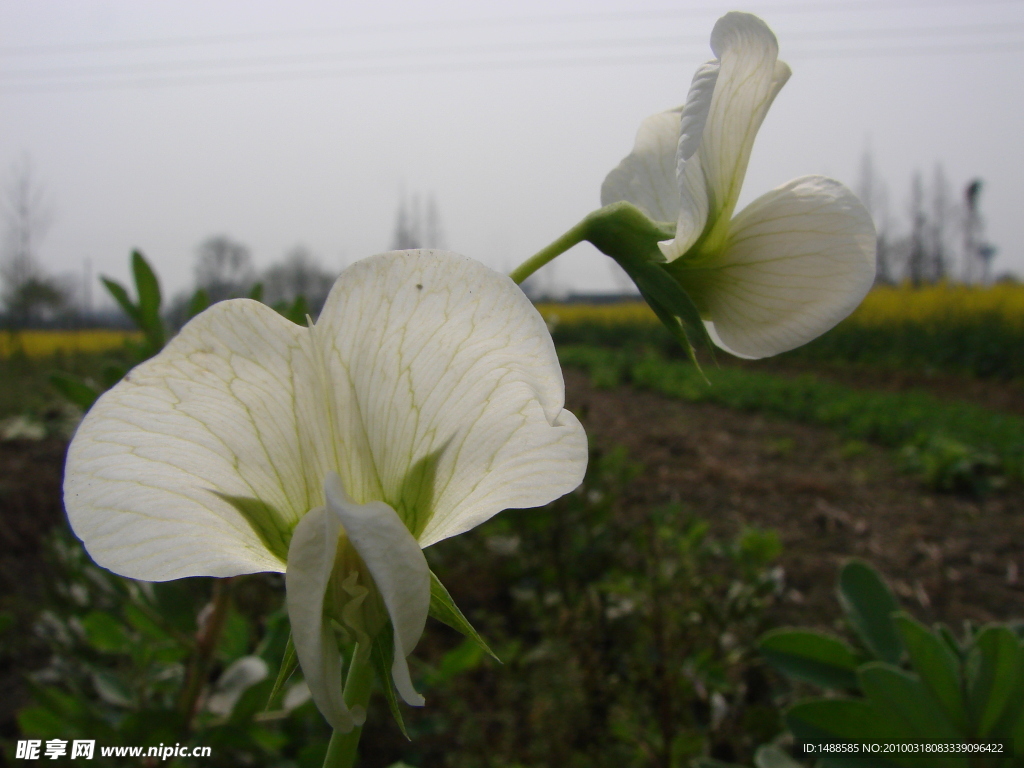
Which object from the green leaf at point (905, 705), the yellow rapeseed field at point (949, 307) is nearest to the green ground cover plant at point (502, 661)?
the green leaf at point (905, 705)

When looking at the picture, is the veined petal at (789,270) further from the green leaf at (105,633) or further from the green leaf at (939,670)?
the green leaf at (105,633)

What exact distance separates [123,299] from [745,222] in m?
1.07

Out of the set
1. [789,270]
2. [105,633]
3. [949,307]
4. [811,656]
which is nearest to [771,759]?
[811,656]

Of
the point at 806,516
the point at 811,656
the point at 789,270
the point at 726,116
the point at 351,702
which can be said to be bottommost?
the point at 806,516

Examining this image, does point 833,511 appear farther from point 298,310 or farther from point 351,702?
point 351,702

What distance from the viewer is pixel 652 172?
2.54ft

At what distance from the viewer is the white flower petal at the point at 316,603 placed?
1.25 feet

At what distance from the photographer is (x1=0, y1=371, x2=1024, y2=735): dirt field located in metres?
2.95

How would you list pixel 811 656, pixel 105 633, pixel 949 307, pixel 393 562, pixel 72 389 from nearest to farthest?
1. pixel 393 562
2. pixel 72 389
3. pixel 105 633
4. pixel 811 656
5. pixel 949 307

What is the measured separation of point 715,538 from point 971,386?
30.1 ft

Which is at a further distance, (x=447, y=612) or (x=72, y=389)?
(x=72, y=389)

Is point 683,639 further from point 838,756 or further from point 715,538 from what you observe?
point 715,538

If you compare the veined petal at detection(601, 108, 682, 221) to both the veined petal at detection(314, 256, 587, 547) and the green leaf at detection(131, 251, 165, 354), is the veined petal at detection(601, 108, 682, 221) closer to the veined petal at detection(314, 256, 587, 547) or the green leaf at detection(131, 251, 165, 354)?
the veined petal at detection(314, 256, 587, 547)

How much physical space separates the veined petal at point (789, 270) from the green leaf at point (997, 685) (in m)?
0.88
